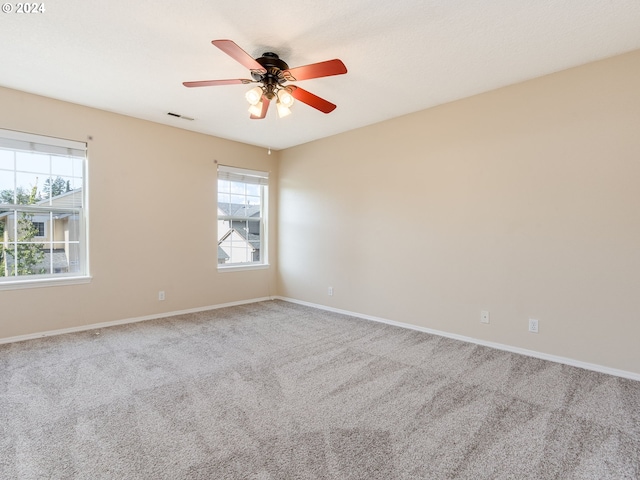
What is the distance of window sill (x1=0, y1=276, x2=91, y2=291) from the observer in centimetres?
330

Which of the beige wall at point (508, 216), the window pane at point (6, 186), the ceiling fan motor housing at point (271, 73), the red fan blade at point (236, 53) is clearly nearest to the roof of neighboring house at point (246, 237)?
the beige wall at point (508, 216)

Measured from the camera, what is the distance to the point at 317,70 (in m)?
2.17

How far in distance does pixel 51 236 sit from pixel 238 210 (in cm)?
236

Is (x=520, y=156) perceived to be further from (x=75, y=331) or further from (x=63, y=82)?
(x=75, y=331)

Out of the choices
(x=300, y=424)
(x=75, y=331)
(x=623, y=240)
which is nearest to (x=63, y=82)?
(x=75, y=331)

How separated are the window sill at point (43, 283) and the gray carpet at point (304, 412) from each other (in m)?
0.60

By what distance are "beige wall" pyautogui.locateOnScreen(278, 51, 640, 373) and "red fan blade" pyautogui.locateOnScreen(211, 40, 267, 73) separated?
2241 mm

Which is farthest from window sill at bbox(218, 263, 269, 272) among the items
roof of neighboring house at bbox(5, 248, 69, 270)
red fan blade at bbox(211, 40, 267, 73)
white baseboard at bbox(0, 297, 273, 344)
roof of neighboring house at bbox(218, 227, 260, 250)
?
red fan blade at bbox(211, 40, 267, 73)

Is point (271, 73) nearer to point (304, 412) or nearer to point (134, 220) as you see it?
point (304, 412)

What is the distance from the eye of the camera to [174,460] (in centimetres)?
163

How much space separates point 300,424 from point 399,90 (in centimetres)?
303

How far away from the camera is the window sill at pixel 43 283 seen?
3.30 meters

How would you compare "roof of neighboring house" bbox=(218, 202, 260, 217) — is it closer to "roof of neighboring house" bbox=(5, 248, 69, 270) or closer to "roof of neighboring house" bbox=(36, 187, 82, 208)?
"roof of neighboring house" bbox=(36, 187, 82, 208)

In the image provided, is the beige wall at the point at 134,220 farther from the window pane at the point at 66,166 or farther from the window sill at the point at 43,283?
the window pane at the point at 66,166
